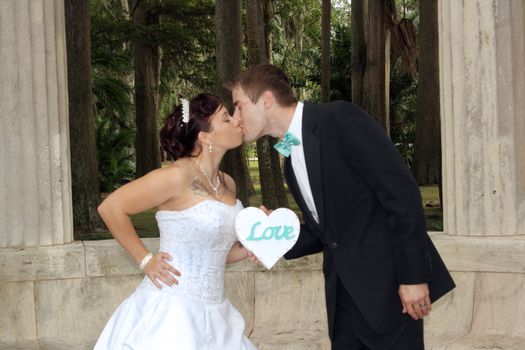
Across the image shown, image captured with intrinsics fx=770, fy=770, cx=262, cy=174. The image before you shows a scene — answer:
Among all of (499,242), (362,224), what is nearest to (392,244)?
(362,224)

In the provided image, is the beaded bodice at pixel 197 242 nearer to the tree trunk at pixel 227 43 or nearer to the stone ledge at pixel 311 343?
the stone ledge at pixel 311 343

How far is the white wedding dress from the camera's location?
3320mm

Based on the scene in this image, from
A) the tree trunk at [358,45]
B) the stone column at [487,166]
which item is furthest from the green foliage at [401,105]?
the stone column at [487,166]

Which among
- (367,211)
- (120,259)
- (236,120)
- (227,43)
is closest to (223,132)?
(236,120)

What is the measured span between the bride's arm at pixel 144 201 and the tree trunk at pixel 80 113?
827 cm

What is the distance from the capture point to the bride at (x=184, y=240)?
3.31 m

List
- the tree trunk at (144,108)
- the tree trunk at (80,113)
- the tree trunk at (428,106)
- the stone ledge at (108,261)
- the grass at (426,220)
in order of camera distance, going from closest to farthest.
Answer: the stone ledge at (108,261) → the tree trunk at (80,113) → the grass at (426,220) → the tree trunk at (428,106) → the tree trunk at (144,108)

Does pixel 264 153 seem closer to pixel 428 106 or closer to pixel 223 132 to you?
pixel 428 106

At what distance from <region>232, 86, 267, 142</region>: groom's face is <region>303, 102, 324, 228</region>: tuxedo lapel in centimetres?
20

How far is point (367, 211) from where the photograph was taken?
3115mm

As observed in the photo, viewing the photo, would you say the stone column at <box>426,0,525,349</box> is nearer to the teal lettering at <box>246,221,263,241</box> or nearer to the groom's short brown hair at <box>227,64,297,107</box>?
the teal lettering at <box>246,221,263,241</box>

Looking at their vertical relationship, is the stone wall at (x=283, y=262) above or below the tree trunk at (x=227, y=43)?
below

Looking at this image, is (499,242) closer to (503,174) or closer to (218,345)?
(503,174)

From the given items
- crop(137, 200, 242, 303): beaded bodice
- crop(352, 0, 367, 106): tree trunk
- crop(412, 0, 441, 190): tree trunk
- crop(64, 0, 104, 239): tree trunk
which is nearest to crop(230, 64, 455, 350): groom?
crop(137, 200, 242, 303): beaded bodice
